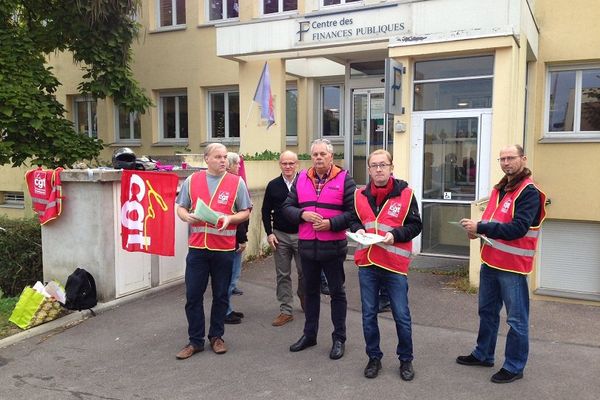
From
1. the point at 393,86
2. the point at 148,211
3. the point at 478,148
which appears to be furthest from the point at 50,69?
the point at 478,148

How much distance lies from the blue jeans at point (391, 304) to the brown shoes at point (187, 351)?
62.8 inches

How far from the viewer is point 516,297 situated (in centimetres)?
409

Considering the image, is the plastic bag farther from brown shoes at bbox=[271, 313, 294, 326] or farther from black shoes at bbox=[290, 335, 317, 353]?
black shoes at bbox=[290, 335, 317, 353]

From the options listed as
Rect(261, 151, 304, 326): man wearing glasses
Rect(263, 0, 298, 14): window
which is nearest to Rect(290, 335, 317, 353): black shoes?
Rect(261, 151, 304, 326): man wearing glasses

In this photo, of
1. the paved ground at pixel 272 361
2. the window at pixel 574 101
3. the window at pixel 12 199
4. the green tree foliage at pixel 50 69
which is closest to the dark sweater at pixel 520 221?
the paved ground at pixel 272 361

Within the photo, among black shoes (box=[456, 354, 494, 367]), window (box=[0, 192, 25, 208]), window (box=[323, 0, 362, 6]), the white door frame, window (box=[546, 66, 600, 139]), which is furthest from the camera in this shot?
window (box=[0, 192, 25, 208])

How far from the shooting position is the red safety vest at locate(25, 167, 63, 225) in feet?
21.3

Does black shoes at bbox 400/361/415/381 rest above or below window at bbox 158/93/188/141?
below

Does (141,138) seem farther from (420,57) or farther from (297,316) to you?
(297,316)

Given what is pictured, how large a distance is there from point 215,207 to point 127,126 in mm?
12287

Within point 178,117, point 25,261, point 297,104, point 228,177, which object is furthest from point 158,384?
point 178,117

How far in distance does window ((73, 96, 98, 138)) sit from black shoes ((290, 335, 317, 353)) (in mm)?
13344

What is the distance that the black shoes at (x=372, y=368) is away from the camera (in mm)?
4289

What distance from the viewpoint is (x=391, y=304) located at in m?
4.28
